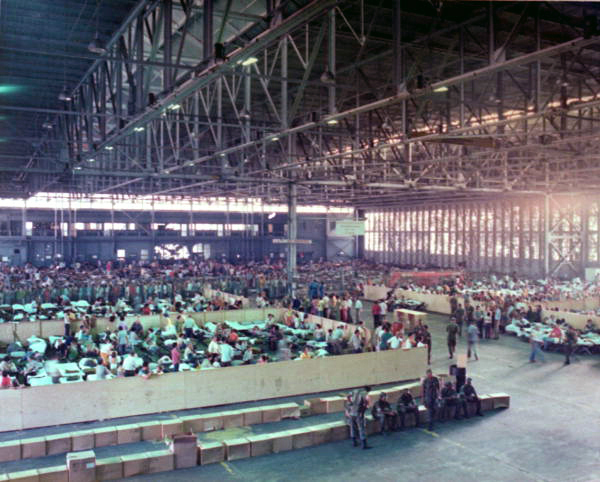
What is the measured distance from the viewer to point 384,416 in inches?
499

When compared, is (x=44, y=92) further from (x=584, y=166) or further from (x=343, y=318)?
(x=584, y=166)

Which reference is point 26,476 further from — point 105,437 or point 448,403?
point 448,403

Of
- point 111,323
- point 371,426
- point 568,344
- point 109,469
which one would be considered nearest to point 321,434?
point 371,426

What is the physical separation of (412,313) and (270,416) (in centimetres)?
1288

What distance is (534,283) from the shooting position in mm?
39938

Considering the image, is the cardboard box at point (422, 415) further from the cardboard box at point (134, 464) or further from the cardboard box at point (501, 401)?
the cardboard box at point (134, 464)

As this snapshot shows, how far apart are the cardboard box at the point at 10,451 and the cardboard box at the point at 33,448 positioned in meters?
0.09

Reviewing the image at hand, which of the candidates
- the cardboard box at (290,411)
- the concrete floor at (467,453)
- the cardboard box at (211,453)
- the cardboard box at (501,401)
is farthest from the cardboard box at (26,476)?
the cardboard box at (501,401)

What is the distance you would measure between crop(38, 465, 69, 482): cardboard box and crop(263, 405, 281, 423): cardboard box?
4.69 meters

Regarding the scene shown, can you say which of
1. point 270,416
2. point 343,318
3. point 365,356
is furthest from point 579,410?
point 343,318

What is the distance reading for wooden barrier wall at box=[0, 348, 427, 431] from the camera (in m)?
12.8

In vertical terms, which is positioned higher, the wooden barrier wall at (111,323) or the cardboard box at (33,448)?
the wooden barrier wall at (111,323)

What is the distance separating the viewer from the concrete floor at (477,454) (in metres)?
10.4

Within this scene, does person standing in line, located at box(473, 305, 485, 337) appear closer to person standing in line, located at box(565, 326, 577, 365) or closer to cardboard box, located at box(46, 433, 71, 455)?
person standing in line, located at box(565, 326, 577, 365)
